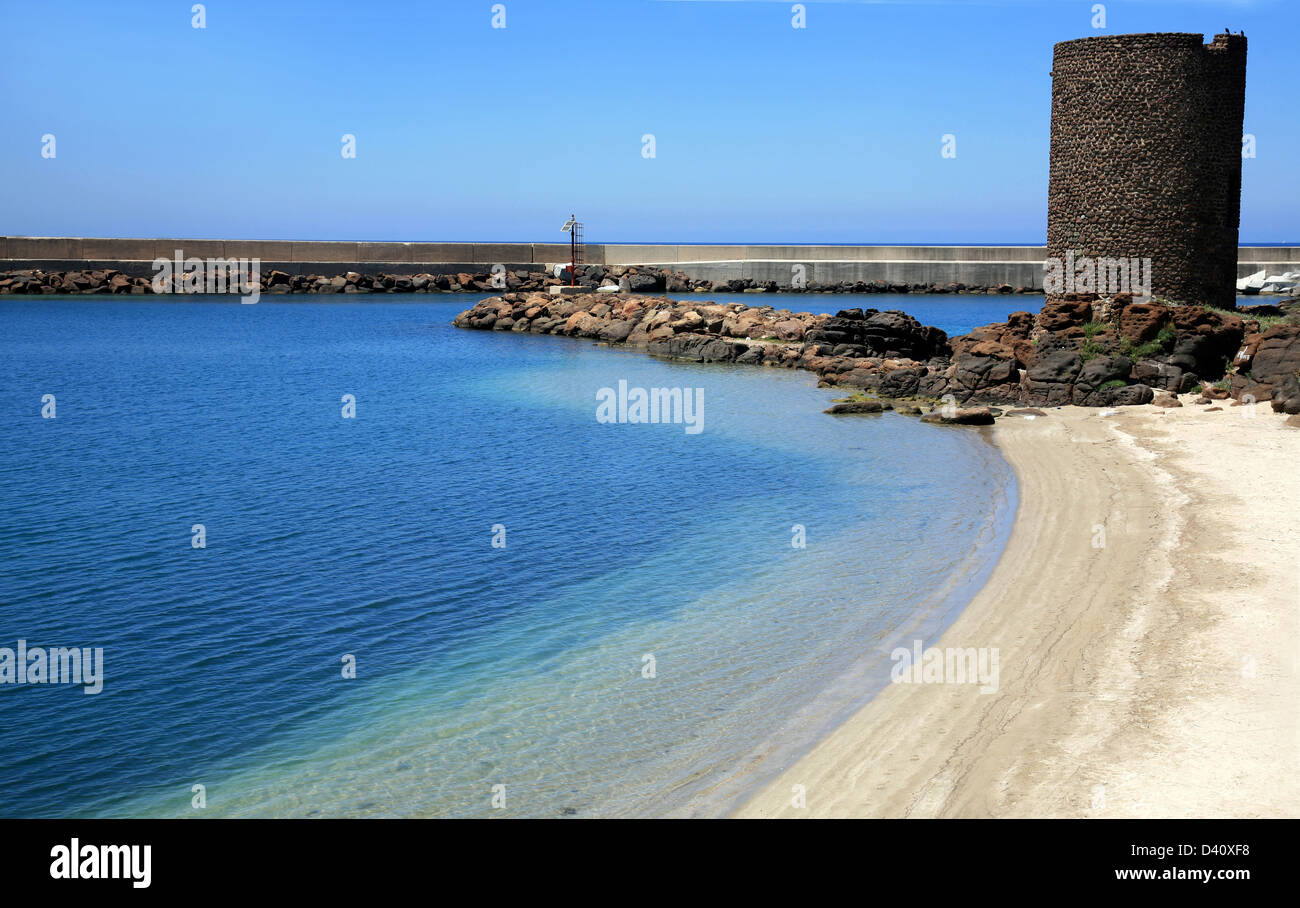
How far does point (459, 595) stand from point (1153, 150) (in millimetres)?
20073

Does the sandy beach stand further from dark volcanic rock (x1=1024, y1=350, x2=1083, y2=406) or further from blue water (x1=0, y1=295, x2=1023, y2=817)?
dark volcanic rock (x1=1024, y1=350, x2=1083, y2=406)

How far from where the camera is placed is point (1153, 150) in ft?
79.3

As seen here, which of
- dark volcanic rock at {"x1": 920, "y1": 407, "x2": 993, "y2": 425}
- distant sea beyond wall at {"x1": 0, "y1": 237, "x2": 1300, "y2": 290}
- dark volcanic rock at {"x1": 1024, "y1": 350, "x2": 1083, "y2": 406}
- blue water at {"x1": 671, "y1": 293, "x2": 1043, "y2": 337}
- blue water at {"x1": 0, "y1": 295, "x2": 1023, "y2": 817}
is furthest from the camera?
distant sea beyond wall at {"x1": 0, "y1": 237, "x2": 1300, "y2": 290}

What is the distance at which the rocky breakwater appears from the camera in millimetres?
20428

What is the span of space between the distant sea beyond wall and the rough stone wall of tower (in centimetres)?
3512

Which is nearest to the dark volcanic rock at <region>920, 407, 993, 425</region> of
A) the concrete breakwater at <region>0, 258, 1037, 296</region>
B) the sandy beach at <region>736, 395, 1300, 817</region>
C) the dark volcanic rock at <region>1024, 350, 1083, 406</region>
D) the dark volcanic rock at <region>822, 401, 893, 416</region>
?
the dark volcanic rock at <region>822, 401, 893, 416</region>

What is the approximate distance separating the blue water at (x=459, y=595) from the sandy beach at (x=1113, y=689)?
523mm

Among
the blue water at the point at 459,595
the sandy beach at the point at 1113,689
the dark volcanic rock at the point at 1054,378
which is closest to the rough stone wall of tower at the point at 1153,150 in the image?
the dark volcanic rock at the point at 1054,378

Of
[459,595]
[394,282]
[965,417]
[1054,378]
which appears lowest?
[459,595]

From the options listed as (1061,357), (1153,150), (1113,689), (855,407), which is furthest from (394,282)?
(1113,689)

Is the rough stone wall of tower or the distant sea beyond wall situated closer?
the rough stone wall of tower

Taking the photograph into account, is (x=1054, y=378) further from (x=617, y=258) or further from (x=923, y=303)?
(x=617, y=258)

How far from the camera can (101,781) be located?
7.04m

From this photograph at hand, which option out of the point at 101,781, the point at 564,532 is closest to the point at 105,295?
the point at 564,532
